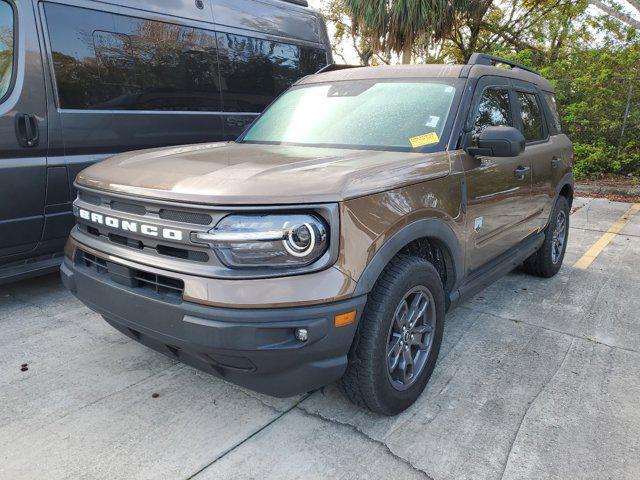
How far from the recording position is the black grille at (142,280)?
6.82 feet

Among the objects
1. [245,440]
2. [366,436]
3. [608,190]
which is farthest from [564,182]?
[608,190]

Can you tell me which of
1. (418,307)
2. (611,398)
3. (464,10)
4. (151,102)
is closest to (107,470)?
(418,307)

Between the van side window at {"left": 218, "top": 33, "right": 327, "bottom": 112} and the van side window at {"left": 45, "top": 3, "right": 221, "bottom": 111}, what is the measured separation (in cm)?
15

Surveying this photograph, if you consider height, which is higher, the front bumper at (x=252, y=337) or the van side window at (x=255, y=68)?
the van side window at (x=255, y=68)

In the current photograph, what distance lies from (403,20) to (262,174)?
41.8 ft

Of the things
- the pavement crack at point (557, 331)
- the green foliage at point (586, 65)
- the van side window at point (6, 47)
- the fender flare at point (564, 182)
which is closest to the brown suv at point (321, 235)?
the pavement crack at point (557, 331)

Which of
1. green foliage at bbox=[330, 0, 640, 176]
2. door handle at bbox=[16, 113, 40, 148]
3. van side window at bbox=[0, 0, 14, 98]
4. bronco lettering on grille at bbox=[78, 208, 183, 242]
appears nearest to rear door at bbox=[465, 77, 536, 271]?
bronco lettering on grille at bbox=[78, 208, 183, 242]

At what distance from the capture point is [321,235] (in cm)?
195

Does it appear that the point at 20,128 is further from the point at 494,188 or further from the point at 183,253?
the point at 494,188

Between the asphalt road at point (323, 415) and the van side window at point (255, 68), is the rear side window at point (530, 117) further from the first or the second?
the van side window at point (255, 68)

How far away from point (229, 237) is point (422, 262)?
1.03m

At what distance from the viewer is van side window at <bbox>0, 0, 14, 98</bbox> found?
349 cm

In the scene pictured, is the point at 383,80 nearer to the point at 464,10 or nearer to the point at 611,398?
the point at 611,398

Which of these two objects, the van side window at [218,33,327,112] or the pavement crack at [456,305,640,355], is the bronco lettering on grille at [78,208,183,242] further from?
the van side window at [218,33,327,112]
